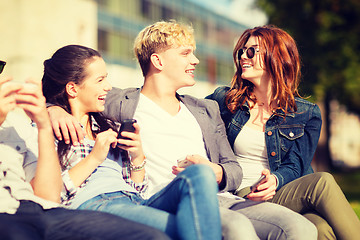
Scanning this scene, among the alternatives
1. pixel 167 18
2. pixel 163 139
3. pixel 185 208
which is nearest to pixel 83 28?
pixel 167 18

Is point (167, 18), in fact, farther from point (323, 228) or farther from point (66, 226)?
point (66, 226)

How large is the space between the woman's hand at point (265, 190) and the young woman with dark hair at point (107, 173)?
2.96 ft

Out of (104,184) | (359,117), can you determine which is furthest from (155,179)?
(359,117)

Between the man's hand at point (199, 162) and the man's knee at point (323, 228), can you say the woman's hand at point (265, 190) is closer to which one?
the man's hand at point (199, 162)

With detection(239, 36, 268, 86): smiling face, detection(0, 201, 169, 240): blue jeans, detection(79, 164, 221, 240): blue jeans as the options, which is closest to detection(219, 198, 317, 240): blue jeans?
detection(79, 164, 221, 240): blue jeans

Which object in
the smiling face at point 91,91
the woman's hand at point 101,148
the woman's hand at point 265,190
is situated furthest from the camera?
the smiling face at point 91,91

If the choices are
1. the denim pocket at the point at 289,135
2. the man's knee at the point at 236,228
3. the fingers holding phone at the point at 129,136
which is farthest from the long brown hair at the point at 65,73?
the denim pocket at the point at 289,135

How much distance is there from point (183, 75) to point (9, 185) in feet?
6.34

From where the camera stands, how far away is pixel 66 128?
11.8 feet

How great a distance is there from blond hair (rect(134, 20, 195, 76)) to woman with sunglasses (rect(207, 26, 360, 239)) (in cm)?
68

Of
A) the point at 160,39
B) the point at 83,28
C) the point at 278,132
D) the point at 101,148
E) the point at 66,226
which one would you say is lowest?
the point at 83,28

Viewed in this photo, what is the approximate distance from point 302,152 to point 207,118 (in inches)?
37.1

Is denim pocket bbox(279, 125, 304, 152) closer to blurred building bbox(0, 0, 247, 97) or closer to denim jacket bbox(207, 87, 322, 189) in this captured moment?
denim jacket bbox(207, 87, 322, 189)

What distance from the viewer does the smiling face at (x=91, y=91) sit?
12.9 feet
